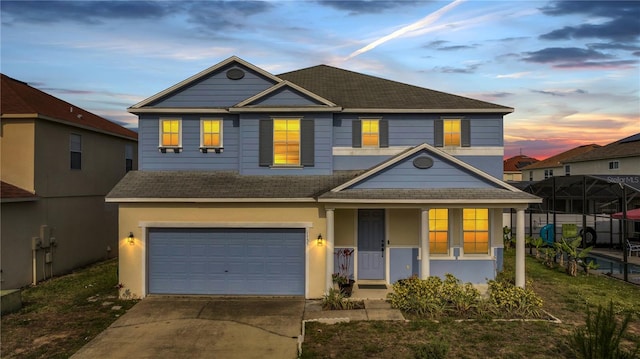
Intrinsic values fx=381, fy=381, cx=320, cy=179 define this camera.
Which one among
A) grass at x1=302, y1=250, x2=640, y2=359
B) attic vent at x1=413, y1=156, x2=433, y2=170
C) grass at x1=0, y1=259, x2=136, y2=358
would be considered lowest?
grass at x1=0, y1=259, x2=136, y2=358

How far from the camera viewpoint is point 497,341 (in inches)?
336

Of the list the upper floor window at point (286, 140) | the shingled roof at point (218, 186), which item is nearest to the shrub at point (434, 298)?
the shingled roof at point (218, 186)

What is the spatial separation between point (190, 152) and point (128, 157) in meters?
8.99

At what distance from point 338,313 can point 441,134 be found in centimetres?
748

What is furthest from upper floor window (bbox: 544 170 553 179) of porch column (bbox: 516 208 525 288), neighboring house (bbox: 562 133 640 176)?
porch column (bbox: 516 208 525 288)

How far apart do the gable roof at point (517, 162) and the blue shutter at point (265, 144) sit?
184ft

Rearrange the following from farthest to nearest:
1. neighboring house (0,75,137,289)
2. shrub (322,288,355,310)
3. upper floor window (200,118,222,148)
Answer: upper floor window (200,118,222,148) → neighboring house (0,75,137,289) → shrub (322,288,355,310)

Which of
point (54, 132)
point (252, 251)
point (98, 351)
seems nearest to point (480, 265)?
point (252, 251)

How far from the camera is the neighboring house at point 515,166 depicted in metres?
57.9

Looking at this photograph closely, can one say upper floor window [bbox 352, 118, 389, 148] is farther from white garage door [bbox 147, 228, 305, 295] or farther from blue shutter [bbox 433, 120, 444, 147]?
white garage door [bbox 147, 228, 305, 295]

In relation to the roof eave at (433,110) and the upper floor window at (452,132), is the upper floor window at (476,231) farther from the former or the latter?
the roof eave at (433,110)

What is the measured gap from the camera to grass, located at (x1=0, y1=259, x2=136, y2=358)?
8461 mm

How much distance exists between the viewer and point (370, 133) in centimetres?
1383

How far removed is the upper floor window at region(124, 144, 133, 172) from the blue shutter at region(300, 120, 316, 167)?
38.6 feet
